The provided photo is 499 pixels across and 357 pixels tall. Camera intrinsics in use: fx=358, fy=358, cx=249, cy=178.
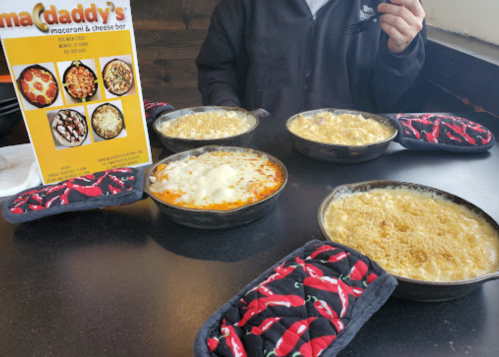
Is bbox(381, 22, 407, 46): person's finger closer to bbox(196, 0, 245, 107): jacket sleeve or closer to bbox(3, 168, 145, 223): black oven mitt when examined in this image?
bbox(196, 0, 245, 107): jacket sleeve

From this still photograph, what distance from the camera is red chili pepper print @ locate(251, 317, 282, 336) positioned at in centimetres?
67

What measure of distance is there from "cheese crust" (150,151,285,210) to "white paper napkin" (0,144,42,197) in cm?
47

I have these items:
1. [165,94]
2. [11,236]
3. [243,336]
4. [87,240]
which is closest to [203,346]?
[243,336]

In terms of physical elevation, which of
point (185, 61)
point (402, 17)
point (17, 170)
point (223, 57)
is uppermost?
point (402, 17)

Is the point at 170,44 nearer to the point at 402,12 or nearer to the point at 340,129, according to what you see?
the point at 402,12

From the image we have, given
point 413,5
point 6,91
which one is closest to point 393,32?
point 413,5

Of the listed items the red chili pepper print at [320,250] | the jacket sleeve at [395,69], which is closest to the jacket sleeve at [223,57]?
the jacket sleeve at [395,69]

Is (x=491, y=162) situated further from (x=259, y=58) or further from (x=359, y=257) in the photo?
(x=259, y=58)

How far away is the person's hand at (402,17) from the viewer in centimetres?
194

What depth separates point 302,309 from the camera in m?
0.72

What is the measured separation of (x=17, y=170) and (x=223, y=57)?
5.50ft

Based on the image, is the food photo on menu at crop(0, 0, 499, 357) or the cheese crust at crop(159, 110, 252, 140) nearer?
the food photo on menu at crop(0, 0, 499, 357)

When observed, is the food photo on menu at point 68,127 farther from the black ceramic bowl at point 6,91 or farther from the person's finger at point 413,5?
the person's finger at point 413,5

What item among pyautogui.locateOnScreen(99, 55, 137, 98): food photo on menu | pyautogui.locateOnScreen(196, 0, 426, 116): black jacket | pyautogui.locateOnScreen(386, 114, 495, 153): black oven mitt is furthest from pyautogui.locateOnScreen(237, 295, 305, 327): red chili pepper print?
pyautogui.locateOnScreen(196, 0, 426, 116): black jacket
